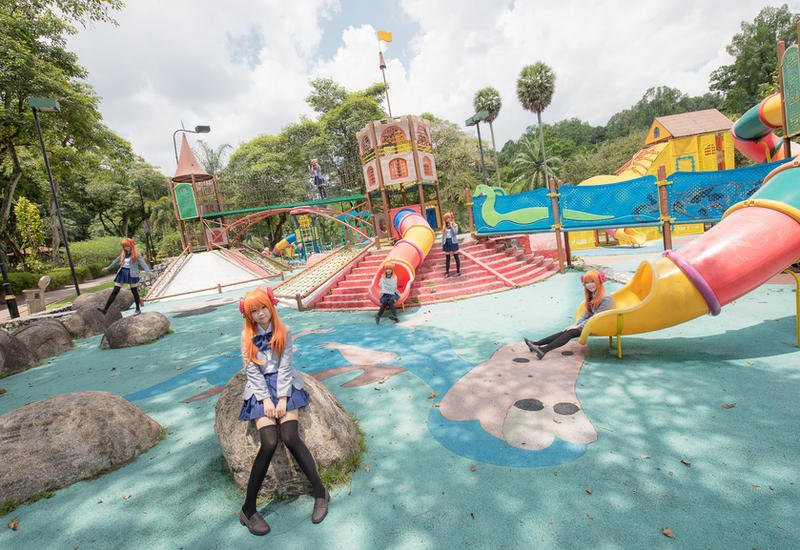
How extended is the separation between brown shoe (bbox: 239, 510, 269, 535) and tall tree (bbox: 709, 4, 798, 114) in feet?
185

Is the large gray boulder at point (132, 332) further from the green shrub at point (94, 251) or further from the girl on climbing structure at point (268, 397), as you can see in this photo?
the green shrub at point (94, 251)

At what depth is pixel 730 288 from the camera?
4781 millimetres

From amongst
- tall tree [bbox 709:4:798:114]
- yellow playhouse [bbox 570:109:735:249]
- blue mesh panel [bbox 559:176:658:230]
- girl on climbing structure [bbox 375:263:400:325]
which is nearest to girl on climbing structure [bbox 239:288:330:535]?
girl on climbing structure [bbox 375:263:400:325]

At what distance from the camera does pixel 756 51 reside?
42.1 metres

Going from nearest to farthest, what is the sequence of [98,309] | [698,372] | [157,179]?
[698,372] → [98,309] → [157,179]

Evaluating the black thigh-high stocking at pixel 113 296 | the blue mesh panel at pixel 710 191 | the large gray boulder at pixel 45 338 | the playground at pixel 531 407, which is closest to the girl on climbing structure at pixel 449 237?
the playground at pixel 531 407

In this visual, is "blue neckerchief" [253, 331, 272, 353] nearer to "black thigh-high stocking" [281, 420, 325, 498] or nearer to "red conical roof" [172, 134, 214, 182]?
"black thigh-high stocking" [281, 420, 325, 498]

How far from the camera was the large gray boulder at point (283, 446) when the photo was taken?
3.14 m

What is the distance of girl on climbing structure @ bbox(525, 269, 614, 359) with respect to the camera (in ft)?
17.6

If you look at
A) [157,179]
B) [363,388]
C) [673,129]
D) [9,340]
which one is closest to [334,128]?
[157,179]

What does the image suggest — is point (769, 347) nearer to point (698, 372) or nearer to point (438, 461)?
point (698, 372)

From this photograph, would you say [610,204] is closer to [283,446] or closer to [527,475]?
[527,475]

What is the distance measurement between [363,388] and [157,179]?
46203 mm

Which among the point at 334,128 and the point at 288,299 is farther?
the point at 334,128
